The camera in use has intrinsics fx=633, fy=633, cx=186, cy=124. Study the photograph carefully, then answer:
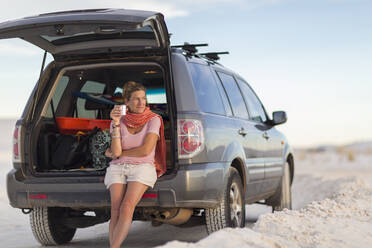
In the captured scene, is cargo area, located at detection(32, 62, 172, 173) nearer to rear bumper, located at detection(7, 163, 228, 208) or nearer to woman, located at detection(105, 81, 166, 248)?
rear bumper, located at detection(7, 163, 228, 208)

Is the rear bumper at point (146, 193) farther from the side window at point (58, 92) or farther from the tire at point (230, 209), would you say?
the side window at point (58, 92)

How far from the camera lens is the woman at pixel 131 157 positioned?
5410mm

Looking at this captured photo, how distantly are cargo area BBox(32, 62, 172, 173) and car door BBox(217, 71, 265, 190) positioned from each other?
78cm

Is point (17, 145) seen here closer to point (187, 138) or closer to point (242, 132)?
point (187, 138)

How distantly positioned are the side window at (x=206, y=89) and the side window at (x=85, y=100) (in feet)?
4.64

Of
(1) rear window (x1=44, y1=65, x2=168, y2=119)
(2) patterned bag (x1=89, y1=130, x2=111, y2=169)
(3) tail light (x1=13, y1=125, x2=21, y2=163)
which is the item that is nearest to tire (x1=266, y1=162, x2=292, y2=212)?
(1) rear window (x1=44, y1=65, x2=168, y2=119)

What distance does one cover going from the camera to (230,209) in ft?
20.2

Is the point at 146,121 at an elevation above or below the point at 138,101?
below

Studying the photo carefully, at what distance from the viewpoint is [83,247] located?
265 inches

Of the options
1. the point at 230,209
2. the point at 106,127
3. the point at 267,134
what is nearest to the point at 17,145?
the point at 106,127

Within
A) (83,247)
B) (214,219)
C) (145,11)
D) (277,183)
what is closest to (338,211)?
(277,183)

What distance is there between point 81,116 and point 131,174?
5.82ft

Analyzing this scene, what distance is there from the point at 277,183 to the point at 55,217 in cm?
328

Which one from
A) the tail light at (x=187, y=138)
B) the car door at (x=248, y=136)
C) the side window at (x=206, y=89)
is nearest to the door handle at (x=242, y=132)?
the car door at (x=248, y=136)
